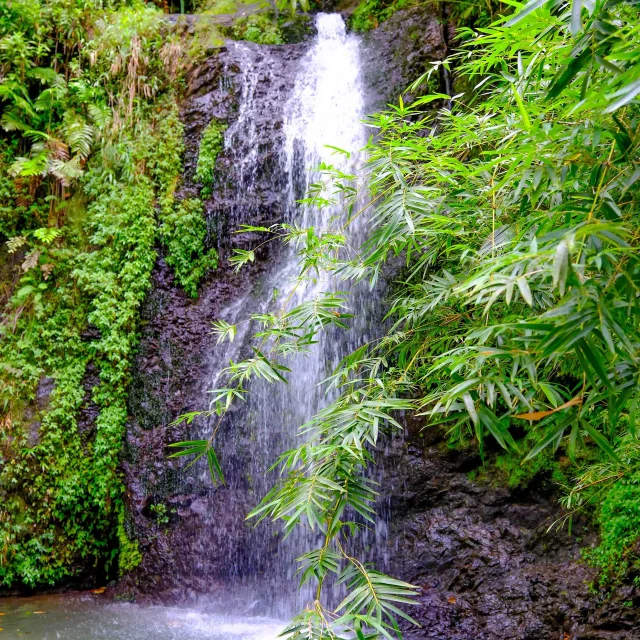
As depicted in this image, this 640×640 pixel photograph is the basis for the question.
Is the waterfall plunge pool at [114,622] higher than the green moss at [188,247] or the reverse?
the reverse

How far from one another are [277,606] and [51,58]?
635 centimetres

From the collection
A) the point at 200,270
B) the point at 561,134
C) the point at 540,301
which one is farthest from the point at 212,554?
the point at 561,134

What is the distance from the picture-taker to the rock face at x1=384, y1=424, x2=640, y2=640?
11.8 feet

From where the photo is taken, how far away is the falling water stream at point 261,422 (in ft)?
14.5

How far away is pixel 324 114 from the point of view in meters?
6.35

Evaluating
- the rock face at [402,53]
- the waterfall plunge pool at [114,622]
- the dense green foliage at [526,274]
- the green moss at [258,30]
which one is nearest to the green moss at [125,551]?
the waterfall plunge pool at [114,622]

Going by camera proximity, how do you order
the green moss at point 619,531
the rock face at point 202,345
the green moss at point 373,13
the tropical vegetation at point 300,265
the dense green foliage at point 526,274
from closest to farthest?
1. the dense green foliage at point 526,274
2. the tropical vegetation at point 300,265
3. the green moss at point 619,531
4. the rock face at point 202,345
5. the green moss at point 373,13

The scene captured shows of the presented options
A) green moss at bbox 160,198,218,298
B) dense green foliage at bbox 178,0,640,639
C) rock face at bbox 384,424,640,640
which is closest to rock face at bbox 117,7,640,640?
rock face at bbox 384,424,640,640

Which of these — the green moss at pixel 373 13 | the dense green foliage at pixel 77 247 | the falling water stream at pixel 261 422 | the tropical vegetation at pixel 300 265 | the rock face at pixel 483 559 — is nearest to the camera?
the tropical vegetation at pixel 300 265

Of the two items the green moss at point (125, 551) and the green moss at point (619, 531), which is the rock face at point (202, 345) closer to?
the green moss at point (125, 551)

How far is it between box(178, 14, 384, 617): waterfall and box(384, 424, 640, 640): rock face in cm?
93

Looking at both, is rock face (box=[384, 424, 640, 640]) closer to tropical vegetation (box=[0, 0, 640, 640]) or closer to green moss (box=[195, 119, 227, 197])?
tropical vegetation (box=[0, 0, 640, 640])

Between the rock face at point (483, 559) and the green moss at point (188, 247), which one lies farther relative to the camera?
the green moss at point (188, 247)

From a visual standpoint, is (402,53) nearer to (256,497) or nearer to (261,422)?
(261,422)
